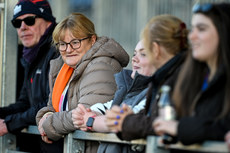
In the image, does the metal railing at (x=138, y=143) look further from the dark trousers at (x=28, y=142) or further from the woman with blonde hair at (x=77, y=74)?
the dark trousers at (x=28, y=142)

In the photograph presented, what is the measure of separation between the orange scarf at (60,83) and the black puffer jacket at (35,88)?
564 millimetres

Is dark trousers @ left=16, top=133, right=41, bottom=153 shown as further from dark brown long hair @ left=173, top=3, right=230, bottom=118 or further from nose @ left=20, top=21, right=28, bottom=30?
dark brown long hair @ left=173, top=3, right=230, bottom=118

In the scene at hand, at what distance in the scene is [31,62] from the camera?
21.0 feet

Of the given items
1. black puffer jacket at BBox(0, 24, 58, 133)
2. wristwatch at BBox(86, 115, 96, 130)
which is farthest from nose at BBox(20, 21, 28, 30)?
wristwatch at BBox(86, 115, 96, 130)

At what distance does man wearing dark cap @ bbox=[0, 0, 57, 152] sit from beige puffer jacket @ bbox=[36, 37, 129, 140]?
881 mm

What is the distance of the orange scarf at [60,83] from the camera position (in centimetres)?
537

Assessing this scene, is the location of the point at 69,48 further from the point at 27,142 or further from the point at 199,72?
the point at 199,72

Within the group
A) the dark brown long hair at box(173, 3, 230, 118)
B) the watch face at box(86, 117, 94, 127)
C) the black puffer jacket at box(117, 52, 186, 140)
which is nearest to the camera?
the dark brown long hair at box(173, 3, 230, 118)

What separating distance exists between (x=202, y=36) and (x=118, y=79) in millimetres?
1471

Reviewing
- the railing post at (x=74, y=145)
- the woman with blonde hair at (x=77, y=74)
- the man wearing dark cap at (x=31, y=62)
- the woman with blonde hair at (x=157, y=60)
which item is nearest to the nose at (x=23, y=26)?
the man wearing dark cap at (x=31, y=62)

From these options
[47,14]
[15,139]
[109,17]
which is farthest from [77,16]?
[109,17]

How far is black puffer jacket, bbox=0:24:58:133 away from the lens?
6066 millimetres

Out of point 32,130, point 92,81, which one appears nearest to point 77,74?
point 92,81

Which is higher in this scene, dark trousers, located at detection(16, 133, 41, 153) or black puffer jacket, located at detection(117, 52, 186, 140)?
black puffer jacket, located at detection(117, 52, 186, 140)
